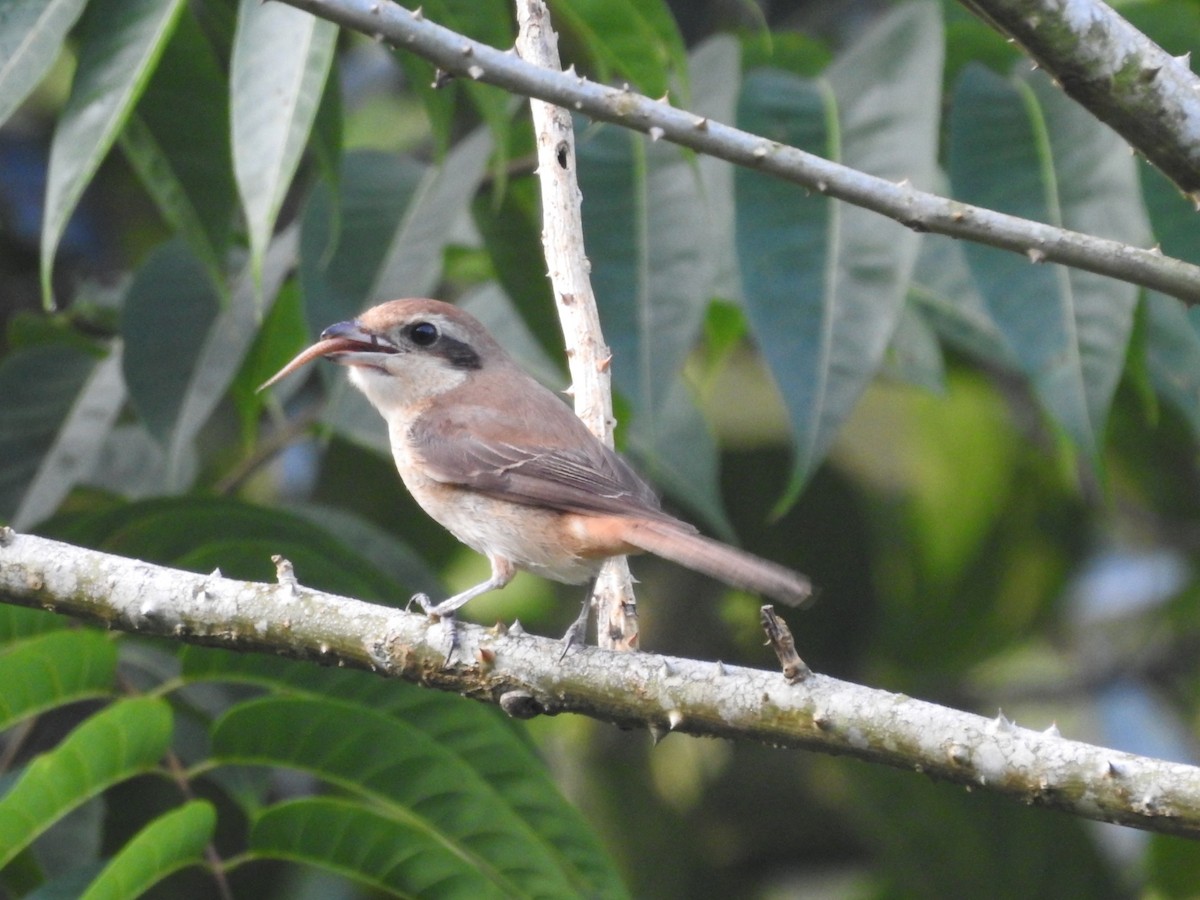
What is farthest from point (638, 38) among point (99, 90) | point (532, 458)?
point (99, 90)

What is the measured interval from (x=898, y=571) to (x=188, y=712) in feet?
15.6

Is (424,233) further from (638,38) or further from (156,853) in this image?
(156,853)

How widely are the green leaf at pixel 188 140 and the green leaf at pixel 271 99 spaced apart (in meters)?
0.77

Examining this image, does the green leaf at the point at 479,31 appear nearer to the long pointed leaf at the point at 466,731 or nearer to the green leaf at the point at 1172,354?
the long pointed leaf at the point at 466,731

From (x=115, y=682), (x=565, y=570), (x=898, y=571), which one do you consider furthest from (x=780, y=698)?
(x=898, y=571)

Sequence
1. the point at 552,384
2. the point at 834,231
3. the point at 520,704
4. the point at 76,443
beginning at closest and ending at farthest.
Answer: the point at 520,704 < the point at 834,231 < the point at 76,443 < the point at 552,384

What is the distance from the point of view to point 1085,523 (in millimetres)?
7961

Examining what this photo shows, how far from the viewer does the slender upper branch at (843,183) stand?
8.38 feet

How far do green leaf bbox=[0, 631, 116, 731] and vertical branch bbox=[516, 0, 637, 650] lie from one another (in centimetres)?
119

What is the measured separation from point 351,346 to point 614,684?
73.1 inches

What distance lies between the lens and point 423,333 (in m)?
4.36

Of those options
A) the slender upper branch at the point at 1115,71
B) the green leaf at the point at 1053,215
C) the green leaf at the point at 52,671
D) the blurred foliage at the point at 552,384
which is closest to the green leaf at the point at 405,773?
the blurred foliage at the point at 552,384

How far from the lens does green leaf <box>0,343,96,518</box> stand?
469 cm

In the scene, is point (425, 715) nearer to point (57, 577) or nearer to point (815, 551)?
point (57, 577)
